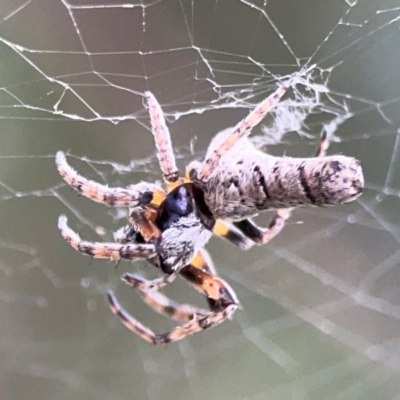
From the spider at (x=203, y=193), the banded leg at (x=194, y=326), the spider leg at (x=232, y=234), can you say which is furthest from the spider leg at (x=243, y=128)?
the banded leg at (x=194, y=326)

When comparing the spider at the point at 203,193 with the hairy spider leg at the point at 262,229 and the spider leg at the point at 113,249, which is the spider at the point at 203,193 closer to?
the spider leg at the point at 113,249

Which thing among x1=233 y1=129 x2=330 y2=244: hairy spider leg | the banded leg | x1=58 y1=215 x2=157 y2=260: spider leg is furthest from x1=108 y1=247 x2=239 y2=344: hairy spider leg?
x1=58 y1=215 x2=157 y2=260: spider leg

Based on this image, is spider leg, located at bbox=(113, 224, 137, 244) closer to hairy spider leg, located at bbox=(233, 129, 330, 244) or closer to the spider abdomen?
the spider abdomen

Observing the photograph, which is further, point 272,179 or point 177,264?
point 177,264

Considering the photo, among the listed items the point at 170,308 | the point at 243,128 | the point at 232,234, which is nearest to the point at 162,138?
the point at 243,128

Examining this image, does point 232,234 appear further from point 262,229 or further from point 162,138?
point 162,138

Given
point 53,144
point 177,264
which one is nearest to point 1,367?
point 53,144

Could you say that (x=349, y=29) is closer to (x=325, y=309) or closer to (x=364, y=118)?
(x=364, y=118)
